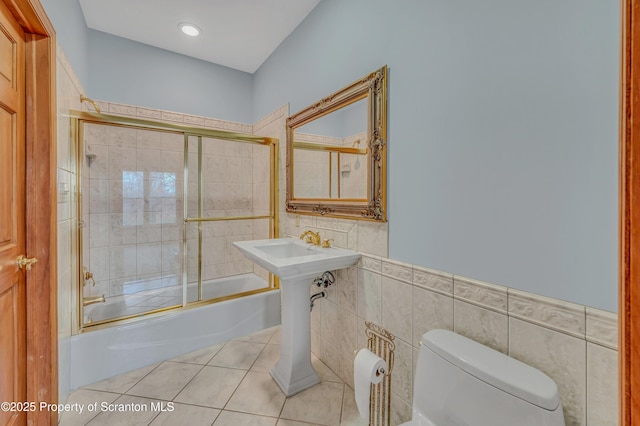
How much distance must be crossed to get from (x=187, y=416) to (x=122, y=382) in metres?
0.63

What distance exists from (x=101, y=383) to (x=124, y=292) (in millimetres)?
994

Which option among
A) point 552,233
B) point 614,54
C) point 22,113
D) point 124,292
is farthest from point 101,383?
point 614,54

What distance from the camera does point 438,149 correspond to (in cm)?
115

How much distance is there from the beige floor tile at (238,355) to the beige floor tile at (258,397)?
0.16 m

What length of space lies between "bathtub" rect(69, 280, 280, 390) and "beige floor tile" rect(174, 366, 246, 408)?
338mm

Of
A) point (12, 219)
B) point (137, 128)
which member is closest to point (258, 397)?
point (12, 219)

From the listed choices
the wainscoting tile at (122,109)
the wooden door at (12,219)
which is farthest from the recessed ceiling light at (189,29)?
the wooden door at (12,219)

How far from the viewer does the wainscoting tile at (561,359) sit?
2.58 feet

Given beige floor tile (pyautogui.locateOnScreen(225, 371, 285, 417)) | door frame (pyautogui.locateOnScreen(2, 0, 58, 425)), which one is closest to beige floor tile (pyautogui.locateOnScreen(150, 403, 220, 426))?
beige floor tile (pyautogui.locateOnScreen(225, 371, 285, 417))

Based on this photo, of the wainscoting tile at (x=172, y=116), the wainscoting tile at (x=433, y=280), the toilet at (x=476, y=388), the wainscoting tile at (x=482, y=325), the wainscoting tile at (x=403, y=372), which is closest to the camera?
the toilet at (x=476, y=388)

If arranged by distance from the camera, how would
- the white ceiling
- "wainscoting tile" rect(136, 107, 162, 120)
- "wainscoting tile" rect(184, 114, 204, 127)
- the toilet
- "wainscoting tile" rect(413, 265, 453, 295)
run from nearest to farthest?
the toilet < "wainscoting tile" rect(413, 265, 453, 295) < the white ceiling < "wainscoting tile" rect(136, 107, 162, 120) < "wainscoting tile" rect(184, 114, 204, 127)

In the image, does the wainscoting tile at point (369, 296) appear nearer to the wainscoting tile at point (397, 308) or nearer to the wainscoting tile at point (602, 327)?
the wainscoting tile at point (397, 308)

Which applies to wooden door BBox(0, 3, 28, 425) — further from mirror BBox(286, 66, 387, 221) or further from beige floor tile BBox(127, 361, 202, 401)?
mirror BBox(286, 66, 387, 221)

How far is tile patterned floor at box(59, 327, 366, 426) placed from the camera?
4.71 feet
